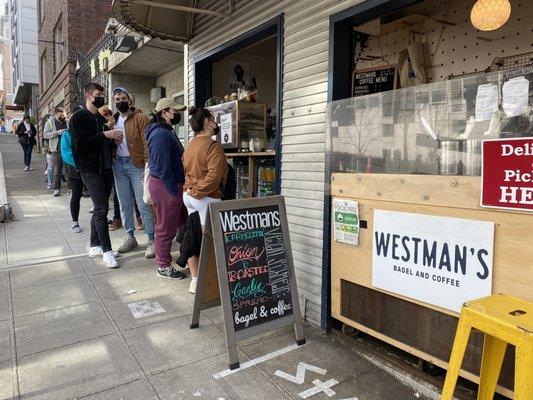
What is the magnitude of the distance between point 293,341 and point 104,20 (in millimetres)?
15033

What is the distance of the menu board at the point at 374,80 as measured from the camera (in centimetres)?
468

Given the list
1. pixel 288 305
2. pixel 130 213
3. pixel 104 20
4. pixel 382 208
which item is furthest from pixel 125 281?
pixel 104 20

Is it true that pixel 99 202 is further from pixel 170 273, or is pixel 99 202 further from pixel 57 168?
pixel 57 168

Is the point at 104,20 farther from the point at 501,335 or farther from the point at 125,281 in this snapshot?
the point at 501,335

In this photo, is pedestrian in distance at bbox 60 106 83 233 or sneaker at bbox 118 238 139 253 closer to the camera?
sneaker at bbox 118 238 139 253

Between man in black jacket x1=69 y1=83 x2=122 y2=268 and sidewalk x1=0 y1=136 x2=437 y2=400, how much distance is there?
55cm

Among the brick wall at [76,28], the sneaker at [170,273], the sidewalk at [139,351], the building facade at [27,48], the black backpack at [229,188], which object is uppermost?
the building facade at [27,48]

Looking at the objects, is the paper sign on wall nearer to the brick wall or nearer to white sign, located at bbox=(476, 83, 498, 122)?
white sign, located at bbox=(476, 83, 498, 122)

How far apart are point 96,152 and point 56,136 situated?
4.91 metres

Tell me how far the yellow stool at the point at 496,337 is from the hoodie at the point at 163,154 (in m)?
→ 3.10

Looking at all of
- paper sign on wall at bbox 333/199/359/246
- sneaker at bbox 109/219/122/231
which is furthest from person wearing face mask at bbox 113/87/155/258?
paper sign on wall at bbox 333/199/359/246

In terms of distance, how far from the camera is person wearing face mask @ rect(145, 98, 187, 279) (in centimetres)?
408

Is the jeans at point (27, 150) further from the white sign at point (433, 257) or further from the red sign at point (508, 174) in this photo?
the red sign at point (508, 174)

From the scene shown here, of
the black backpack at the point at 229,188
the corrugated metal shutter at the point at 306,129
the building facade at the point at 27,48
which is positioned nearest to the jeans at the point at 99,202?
the black backpack at the point at 229,188
